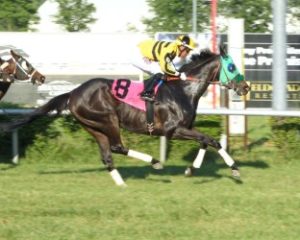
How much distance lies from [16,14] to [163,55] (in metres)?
29.2

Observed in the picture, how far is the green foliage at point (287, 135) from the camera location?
33.7 ft

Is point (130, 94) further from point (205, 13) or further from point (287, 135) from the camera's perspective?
point (205, 13)

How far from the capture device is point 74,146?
10.4 m

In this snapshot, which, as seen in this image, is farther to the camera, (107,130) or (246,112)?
(246,112)

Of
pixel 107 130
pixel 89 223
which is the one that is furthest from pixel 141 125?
pixel 89 223

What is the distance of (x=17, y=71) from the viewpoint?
970cm

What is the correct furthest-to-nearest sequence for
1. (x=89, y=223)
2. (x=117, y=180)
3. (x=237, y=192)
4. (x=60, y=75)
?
1. (x=60, y=75)
2. (x=117, y=180)
3. (x=237, y=192)
4. (x=89, y=223)

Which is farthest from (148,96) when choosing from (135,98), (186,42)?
(186,42)

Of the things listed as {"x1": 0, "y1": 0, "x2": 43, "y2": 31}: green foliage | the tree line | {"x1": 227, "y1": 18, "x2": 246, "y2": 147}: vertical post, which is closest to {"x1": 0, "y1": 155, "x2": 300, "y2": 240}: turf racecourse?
{"x1": 227, "y1": 18, "x2": 246, "y2": 147}: vertical post

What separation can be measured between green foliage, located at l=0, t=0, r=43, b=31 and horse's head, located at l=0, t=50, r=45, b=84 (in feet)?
90.2

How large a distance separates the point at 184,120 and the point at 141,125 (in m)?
0.49

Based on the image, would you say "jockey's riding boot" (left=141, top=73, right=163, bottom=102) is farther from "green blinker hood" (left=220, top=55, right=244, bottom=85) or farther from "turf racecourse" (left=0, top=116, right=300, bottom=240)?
"turf racecourse" (left=0, top=116, right=300, bottom=240)

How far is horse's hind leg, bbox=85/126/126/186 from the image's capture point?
8.56 m

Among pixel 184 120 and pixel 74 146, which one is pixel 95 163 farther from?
pixel 184 120
